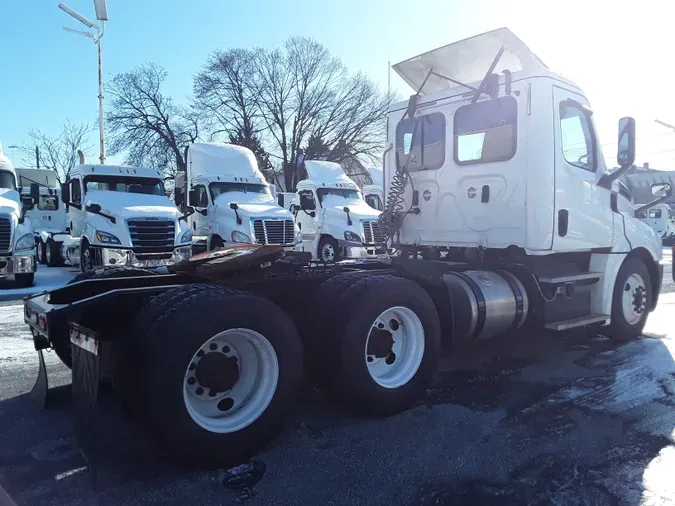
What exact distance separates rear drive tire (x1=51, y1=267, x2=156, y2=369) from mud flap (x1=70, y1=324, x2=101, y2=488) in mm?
272

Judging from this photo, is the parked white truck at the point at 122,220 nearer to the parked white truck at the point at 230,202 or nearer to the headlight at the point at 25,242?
the parked white truck at the point at 230,202

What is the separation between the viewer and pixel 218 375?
11.1ft

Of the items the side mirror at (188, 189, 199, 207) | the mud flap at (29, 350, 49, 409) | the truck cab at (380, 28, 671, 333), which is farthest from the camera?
the side mirror at (188, 189, 199, 207)

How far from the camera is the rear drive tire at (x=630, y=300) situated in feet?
21.7

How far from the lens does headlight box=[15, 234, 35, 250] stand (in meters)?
11.7

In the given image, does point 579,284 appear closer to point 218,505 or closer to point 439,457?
point 439,457

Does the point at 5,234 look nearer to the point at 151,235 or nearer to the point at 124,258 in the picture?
the point at 124,258

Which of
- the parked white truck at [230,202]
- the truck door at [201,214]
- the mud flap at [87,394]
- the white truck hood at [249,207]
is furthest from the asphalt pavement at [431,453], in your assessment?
the truck door at [201,214]

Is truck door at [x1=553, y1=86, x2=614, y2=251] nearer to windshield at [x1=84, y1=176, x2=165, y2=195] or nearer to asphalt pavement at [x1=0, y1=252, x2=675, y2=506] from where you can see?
asphalt pavement at [x1=0, y1=252, x2=675, y2=506]

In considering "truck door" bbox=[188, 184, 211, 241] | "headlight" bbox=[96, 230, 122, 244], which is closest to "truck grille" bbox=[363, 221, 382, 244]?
"truck door" bbox=[188, 184, 211, 241]

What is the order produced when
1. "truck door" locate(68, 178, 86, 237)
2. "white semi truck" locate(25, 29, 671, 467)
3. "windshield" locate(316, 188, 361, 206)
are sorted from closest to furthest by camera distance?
"white semi truck" locate(25, 29, 671, 467), "truck door" locate(68, 178, 86, 237), "windshield" locate(316, 188, 361, 206)

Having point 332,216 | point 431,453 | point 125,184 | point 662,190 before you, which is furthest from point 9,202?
point 662,190

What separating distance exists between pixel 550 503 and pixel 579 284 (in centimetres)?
389

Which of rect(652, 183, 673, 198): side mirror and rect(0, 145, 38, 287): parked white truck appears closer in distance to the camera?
rect(652, 183, 673, 198): side mirror
